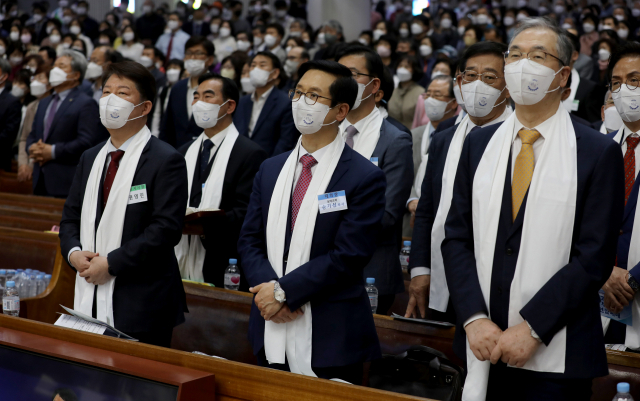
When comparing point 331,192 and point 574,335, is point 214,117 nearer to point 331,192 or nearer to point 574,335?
point 331,192

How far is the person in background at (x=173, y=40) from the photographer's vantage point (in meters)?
11.1

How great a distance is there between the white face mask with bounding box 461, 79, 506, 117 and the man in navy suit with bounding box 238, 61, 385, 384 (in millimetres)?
626

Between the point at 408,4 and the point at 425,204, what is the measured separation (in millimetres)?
14726

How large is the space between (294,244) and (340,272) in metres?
0.20

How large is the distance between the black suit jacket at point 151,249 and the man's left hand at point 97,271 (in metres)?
0.03

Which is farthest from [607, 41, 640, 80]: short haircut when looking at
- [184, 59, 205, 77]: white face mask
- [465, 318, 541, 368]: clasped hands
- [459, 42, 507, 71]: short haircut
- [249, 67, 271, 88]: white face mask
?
[184, 59, 205, 77]: white face mask

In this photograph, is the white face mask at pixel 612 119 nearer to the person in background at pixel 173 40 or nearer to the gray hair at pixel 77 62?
the gray hair at pixel 77 62

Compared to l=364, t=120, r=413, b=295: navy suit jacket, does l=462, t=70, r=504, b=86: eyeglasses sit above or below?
above

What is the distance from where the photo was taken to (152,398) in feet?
6.32

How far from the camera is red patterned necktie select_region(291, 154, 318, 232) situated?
2.50m

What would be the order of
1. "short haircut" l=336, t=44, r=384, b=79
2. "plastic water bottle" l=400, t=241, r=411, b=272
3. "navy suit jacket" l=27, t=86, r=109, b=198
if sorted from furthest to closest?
"navy suit jacket" l=27, t=86, r=109, b=198
"plastic water bottle" l=400, t=241, r=411, b=272
"short haircut" l=336, t=44, r=384, b=79

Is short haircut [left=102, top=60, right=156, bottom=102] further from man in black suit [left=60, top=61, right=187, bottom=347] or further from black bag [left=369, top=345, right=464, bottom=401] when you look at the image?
black bag [left=369, top=345, right=464, bottom=401]

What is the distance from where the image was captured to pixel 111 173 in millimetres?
2979

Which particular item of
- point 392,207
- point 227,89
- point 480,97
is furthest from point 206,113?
point 480,97
